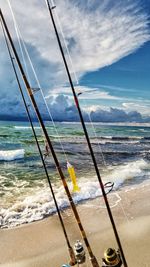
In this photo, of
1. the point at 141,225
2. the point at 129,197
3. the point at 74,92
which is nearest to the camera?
the point at 74,92

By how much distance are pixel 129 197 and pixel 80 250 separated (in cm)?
697

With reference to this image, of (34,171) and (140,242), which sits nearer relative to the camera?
(140,242)

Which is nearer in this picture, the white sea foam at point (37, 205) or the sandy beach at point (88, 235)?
the sandy beach at point (88, 235)

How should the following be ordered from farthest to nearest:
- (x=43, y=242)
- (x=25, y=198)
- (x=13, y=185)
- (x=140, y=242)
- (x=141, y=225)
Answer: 1. (x=13, y=185)
2. (x=25, y=198)
3. (x=141, y=225)
4. (x=43, y=242)
5. (x=140, y=242)

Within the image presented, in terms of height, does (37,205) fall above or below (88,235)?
below

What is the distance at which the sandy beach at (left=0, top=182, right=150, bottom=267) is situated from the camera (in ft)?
23.7

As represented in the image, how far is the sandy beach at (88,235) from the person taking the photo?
721cm

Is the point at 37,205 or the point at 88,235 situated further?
the point at 37,205

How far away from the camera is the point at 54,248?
7.80 metres

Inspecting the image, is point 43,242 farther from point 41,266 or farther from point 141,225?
point 141,225

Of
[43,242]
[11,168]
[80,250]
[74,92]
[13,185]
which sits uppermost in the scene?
[74,92]

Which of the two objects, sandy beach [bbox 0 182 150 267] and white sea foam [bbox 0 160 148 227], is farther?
white sea foam [bbox 0 160 148 227]

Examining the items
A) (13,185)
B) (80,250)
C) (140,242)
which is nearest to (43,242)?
(140,242)

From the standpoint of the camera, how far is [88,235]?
838cm
